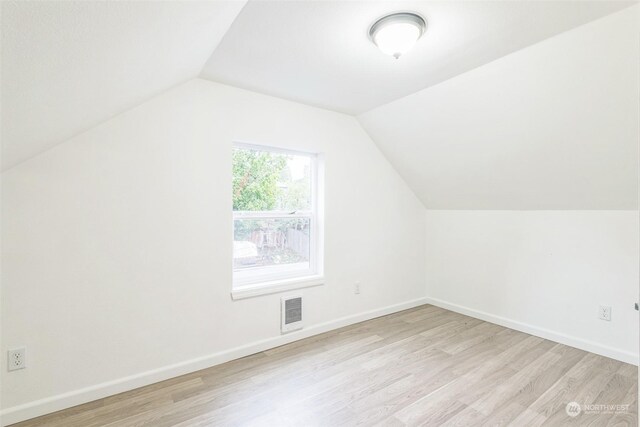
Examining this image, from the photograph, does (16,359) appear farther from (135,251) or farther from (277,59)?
(277,59)

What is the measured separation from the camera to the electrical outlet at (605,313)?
104 inches

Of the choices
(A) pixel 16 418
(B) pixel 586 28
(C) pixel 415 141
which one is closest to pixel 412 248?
(C) pixel 415 141


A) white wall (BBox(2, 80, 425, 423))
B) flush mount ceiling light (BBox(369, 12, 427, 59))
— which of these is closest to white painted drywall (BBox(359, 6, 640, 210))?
flush mount ceiling light (BBox(369, 12, 427, 59))

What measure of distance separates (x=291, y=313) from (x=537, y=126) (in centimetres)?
260

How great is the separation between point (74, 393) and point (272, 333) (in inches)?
56.1

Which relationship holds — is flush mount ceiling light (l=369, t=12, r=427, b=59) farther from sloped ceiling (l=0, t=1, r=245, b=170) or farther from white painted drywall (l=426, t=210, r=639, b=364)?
white painted drywall (l=426, t=210, r=639, b=364)

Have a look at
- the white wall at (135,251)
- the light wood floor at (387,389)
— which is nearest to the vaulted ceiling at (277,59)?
the white wall at (135,251)

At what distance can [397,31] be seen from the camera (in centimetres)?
172

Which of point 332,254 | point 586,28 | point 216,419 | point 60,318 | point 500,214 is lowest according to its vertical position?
point 216,419

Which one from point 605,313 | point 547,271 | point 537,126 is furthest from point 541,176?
point 605,313

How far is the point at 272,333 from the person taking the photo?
282 cm

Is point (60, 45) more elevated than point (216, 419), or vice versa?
point (60, 45)

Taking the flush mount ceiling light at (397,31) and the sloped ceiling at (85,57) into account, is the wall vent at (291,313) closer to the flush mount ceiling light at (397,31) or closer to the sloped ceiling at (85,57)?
the sloped ceiling at (85,57)

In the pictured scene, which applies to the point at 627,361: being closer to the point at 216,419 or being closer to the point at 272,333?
the point at 272,333
